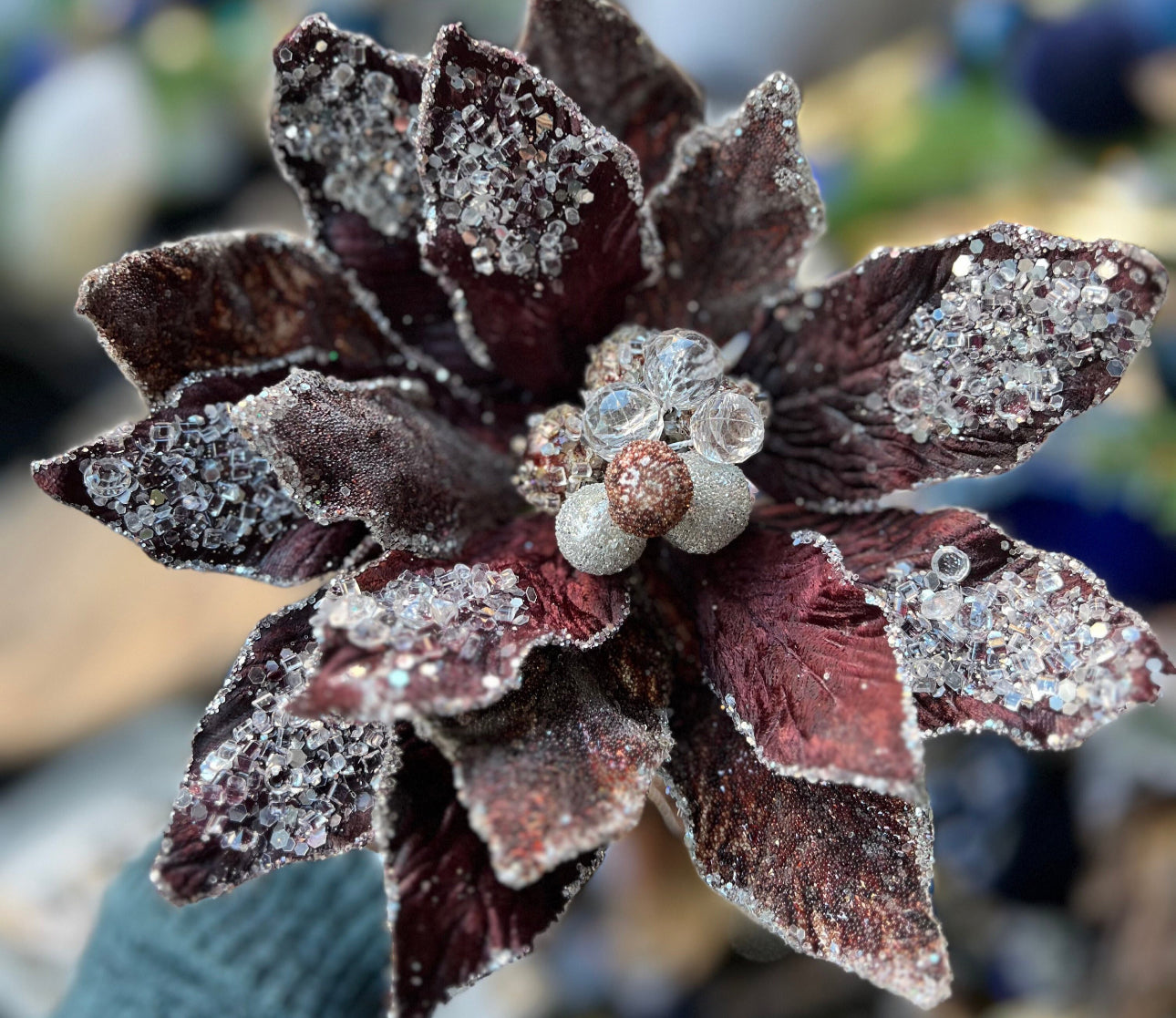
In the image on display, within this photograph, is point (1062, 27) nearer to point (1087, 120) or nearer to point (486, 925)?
point (1087, 120)

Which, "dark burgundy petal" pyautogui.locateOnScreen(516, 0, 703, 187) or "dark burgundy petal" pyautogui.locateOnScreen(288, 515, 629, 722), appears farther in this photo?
"dark burgundy petal" pyautogui.locateOnScreen(516, 0, 703, 187)

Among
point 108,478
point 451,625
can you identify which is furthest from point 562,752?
point 108,478

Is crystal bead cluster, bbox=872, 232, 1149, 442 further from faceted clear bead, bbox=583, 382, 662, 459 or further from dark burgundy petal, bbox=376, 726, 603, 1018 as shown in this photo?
dark burgundy petal, bbox=376, 726, 603, 1018

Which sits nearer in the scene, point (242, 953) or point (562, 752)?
point (562, 752)

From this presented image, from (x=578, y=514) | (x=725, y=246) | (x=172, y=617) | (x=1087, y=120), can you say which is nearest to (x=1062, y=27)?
(x=1087, y=120)

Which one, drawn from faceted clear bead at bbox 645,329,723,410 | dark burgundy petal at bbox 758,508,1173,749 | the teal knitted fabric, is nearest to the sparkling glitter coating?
faceted clear bead at bbox 645,329,723,410

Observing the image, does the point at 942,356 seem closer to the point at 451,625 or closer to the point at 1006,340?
the point at 1006,340

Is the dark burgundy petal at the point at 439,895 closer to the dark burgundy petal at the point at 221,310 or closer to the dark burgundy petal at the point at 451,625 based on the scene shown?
the dark burgundy petal at the point at 451,625
